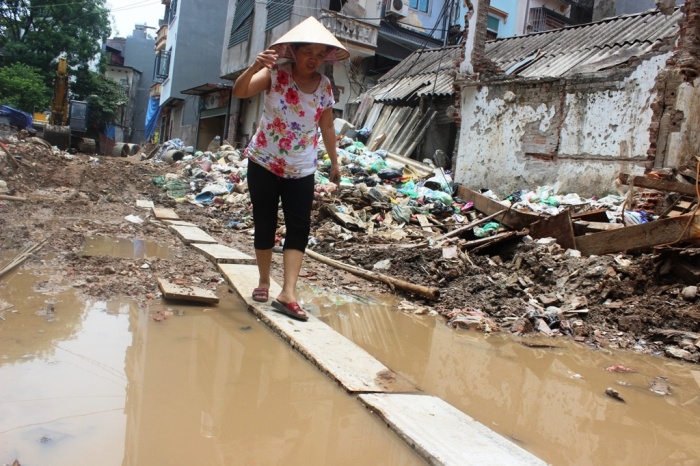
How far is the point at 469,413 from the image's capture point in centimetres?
214

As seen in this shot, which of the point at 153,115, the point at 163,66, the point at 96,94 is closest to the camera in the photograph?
the point at 163,66

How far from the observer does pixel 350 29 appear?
1412 centimetres

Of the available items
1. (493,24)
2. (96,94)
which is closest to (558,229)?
(493,24)

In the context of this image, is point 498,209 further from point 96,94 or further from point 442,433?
point 96,94

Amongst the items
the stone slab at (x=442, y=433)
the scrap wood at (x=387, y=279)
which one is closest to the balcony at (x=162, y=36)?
the scrap wood at (x=387, y=279)

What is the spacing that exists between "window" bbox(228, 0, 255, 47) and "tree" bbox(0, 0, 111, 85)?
12.2 m

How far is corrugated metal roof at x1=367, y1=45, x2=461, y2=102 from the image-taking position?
1162cm

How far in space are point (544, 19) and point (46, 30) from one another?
23.3 meters

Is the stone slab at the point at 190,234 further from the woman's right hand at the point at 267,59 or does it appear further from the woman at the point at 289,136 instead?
Answer: the woman's right hand at the point at 267,59

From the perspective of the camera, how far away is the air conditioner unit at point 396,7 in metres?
15.8

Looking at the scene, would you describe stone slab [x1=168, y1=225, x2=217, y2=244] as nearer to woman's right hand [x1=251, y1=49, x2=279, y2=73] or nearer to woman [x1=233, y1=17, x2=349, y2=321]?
woman [x1=233, y1=17, x2=349, y2=321]

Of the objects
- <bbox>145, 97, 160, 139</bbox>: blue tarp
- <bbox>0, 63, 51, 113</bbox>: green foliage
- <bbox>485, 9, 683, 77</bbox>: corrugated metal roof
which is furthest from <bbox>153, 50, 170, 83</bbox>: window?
<bbox>485, 9, 683, 77</bbox>: corrugated metal roof

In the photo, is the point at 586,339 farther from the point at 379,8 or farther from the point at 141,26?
the point at 141,26

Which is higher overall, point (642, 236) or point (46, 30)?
point (46, 30)
